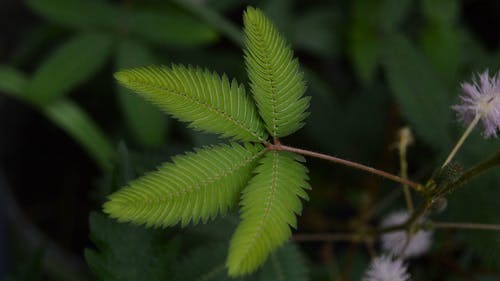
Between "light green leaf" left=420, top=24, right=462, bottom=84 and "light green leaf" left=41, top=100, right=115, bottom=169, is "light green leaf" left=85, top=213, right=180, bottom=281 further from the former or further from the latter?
"light green leaf" left=420, top=24, right=462, bottom=84

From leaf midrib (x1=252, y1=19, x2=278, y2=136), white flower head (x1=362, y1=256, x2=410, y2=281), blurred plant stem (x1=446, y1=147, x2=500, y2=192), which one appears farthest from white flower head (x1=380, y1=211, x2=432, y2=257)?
leaf midrib (x1=252, y1=19, x2=278, y2=136)

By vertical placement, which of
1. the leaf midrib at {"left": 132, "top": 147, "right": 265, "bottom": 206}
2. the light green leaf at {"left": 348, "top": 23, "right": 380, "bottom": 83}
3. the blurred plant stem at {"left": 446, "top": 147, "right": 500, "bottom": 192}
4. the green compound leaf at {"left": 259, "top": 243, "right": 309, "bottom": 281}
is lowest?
the leaf midrib at {"left": 132, "top": 147, "right": 265, "bottom": 206}

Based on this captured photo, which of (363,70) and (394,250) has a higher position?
(363,70)

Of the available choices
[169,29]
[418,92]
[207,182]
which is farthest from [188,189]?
[169,29]

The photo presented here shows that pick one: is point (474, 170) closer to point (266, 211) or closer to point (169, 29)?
point (266, 211)

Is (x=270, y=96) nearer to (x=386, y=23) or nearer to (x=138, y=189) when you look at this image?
(x=138, y=189)

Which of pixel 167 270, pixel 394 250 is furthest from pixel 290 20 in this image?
pixel 167 270
